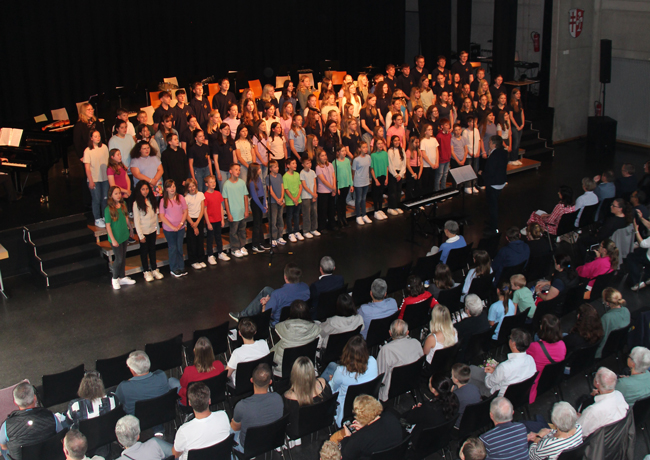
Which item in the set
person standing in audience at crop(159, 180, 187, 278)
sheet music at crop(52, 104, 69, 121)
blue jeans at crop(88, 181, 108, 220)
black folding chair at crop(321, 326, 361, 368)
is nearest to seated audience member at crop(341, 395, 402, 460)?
black folding chair at crop(321, 326, 361, 368)

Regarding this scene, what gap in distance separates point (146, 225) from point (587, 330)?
17.9 ft

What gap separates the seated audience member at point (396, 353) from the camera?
5730mm

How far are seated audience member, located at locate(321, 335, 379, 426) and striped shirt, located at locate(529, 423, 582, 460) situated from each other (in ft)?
4.61

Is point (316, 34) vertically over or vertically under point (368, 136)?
over

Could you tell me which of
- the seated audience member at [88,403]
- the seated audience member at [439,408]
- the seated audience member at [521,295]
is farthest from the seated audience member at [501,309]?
the seated audience member at [88,403]

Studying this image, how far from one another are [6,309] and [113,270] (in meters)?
1.34

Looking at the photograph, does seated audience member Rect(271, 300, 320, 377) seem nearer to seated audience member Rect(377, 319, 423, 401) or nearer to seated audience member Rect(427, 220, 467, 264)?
seated audience member Rect(377, 319, 423, 401)

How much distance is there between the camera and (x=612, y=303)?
641 centimetres

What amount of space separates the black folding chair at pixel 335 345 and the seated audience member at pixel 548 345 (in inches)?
64.5

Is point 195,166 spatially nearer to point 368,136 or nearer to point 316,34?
point 368,136

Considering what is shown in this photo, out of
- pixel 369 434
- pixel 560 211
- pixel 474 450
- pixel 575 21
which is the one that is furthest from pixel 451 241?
pixel 575 21

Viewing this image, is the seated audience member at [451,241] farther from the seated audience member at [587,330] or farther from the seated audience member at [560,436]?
the seated audience member at [560,436]

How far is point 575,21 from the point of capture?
47.8 feet

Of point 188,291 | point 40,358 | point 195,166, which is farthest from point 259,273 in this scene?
point 40,358
